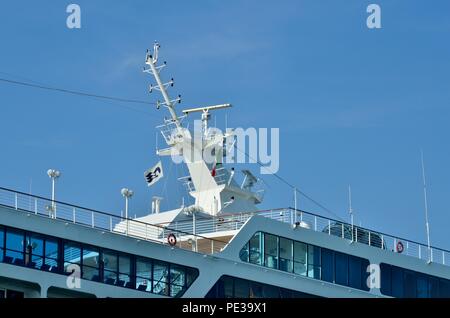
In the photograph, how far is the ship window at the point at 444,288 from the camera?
63.9 metres

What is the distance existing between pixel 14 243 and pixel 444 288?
74.6 feet

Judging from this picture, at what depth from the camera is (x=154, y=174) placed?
62.0 meters

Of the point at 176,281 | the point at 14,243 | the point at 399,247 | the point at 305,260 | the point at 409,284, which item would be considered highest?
the point at 399,247

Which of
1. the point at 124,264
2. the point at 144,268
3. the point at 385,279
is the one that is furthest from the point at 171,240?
the point at 385,279

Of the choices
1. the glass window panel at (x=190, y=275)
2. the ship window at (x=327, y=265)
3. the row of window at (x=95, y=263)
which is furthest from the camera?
the ship window at (x=327, y=265)

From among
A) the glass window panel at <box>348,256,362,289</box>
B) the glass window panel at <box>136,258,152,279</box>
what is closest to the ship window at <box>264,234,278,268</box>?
the glass window panel at <box>348,256,362,289</box>

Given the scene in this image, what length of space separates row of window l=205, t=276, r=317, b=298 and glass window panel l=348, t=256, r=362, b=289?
3482 mm

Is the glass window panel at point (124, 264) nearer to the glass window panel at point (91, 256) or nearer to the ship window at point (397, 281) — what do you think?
the glass window panel at point (91, 256)

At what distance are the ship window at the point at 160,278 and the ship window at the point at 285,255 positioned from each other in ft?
19.4

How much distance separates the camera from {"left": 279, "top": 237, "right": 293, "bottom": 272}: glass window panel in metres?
57.3

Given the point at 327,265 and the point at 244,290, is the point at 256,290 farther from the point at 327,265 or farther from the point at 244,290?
the point at 327,265

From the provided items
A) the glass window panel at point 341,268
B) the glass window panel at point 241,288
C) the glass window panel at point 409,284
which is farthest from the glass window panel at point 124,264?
the glass window panel at point 409,284
